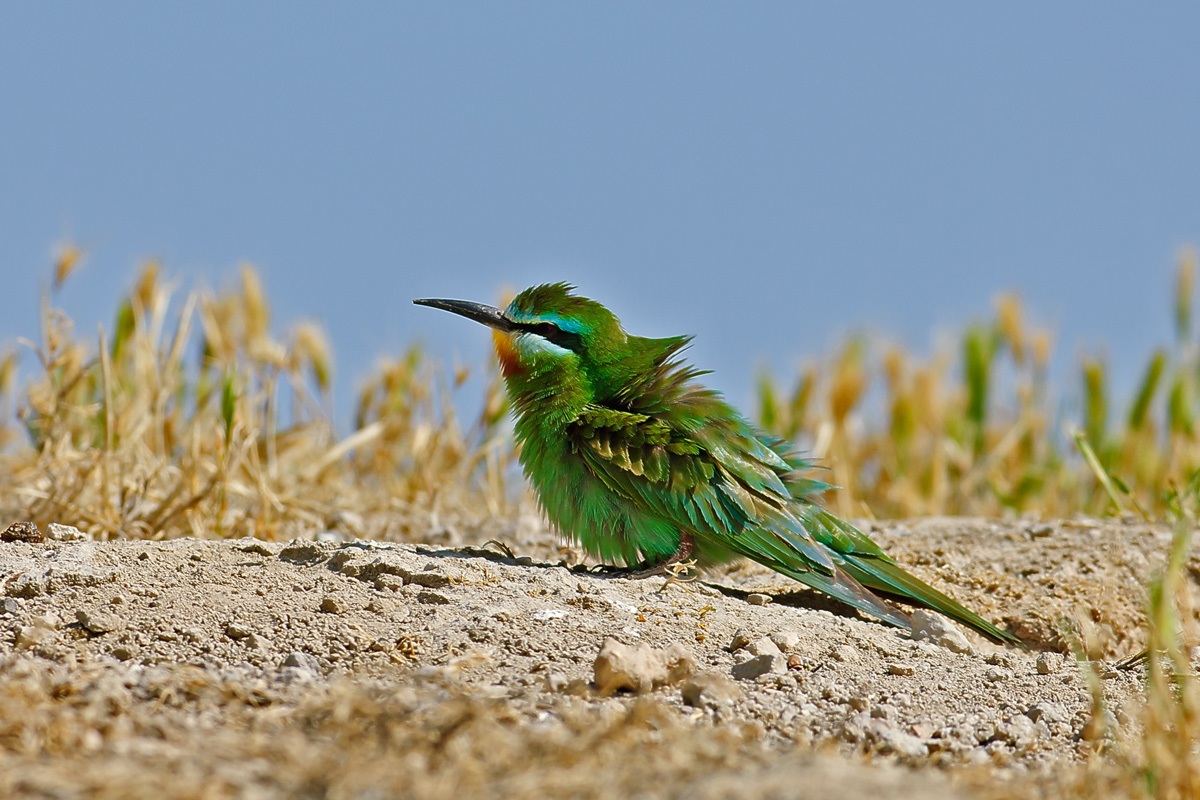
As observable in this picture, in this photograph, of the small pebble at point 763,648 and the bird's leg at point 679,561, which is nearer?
the small pebble at point 763,648

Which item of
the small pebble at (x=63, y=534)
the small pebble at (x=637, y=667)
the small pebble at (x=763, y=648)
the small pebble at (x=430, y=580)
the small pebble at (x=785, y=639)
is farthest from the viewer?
the small pebble at (x=63, y=534)

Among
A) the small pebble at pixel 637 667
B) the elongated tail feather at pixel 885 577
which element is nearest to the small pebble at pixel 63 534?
the small pebble at pixel 637 667

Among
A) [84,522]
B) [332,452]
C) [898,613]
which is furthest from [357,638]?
[332,452]

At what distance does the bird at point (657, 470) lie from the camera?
153 inches

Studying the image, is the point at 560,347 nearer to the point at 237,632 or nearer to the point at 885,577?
the point at 885,577

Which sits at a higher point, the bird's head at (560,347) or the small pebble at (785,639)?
the bird's head at (560,347)

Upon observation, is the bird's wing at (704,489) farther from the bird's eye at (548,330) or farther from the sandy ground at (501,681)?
the bird's eye at (548,330)

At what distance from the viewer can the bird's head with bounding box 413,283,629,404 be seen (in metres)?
4.10

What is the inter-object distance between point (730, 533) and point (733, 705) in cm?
104

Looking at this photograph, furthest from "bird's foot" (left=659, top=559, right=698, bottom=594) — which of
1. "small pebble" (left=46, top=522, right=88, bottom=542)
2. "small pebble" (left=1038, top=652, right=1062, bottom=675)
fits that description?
"small pebble" (left=46, top=522, right=88, bottom=542)

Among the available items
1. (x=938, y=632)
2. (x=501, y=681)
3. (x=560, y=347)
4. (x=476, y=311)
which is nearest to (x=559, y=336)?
(x=560, y=347)

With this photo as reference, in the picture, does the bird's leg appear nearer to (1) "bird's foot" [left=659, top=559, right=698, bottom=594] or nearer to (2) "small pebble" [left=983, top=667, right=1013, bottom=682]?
(1) "bird's foot" [left=659, top=559, right=698, bottom=594]

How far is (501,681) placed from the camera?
9.45 feet

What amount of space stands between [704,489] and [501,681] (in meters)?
1.16
